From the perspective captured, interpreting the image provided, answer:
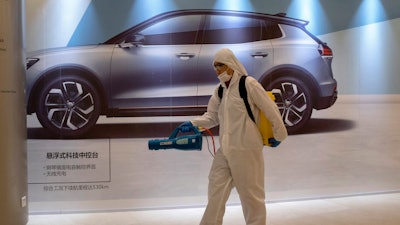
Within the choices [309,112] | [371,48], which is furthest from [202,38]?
[371,48]

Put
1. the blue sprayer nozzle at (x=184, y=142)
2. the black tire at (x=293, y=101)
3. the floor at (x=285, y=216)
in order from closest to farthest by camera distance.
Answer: the blue sprayer nozzle at (x=184, y=142) → the floor at (x=285, y=216) → the black tire at (x=293, y=101)

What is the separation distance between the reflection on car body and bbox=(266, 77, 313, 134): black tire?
0.01m

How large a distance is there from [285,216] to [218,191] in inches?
52.1

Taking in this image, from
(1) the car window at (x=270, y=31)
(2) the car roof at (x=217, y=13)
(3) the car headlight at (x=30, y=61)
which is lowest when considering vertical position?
(3) the car headlight at (x=30, y=61)

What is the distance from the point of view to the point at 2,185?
10.6 ft

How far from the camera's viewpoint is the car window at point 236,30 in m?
4.08

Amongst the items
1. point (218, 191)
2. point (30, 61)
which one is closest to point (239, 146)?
point (218, 191)

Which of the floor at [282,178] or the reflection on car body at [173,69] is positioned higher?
the reflection on car body at [173,69]

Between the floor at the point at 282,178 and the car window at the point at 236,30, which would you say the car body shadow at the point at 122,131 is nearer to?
A: the floor at the point at 282,178

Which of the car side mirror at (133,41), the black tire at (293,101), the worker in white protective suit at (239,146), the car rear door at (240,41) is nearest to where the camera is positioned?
the worker in white protective suit at (239,146)

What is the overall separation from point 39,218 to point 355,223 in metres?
2.79

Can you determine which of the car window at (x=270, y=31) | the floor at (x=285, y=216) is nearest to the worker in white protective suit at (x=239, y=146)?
the floor at (x=285, y=216)

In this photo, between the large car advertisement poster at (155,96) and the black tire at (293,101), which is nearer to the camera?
the large car advertisement poster at (155,96)

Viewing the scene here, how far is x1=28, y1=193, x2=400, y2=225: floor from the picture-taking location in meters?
3.61
